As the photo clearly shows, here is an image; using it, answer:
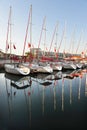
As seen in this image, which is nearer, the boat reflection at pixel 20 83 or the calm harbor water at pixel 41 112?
the calm harbor water at pixel 41 112

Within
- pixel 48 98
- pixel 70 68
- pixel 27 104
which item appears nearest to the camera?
Answer: pixel 27 104

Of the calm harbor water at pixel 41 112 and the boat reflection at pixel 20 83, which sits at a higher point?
the boat reflection at pixel 20 83

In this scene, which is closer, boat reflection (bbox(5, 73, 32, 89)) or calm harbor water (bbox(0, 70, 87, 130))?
calm harbor water (bbox(0, 70, 87, 130))

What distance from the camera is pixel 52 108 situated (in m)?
7.57

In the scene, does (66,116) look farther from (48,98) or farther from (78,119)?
(48,98)

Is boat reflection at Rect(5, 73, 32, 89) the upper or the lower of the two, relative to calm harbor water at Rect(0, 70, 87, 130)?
upper

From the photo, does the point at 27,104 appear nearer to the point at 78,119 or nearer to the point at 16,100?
the point at 16,100

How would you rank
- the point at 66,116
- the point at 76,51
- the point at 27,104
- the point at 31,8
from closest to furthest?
the point at 66,116 < the point at 27,104 < the point at 31,8 < the point at 76,51

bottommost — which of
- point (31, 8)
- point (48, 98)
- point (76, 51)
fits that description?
point (48, 98)

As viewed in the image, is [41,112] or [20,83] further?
[20,83]

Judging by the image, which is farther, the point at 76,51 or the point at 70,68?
the point at 76,51

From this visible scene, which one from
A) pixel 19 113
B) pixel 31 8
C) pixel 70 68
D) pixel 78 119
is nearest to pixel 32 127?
pixel 19 113

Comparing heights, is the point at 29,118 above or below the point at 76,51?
below

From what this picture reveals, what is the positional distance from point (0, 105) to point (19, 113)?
1621 millimetres
